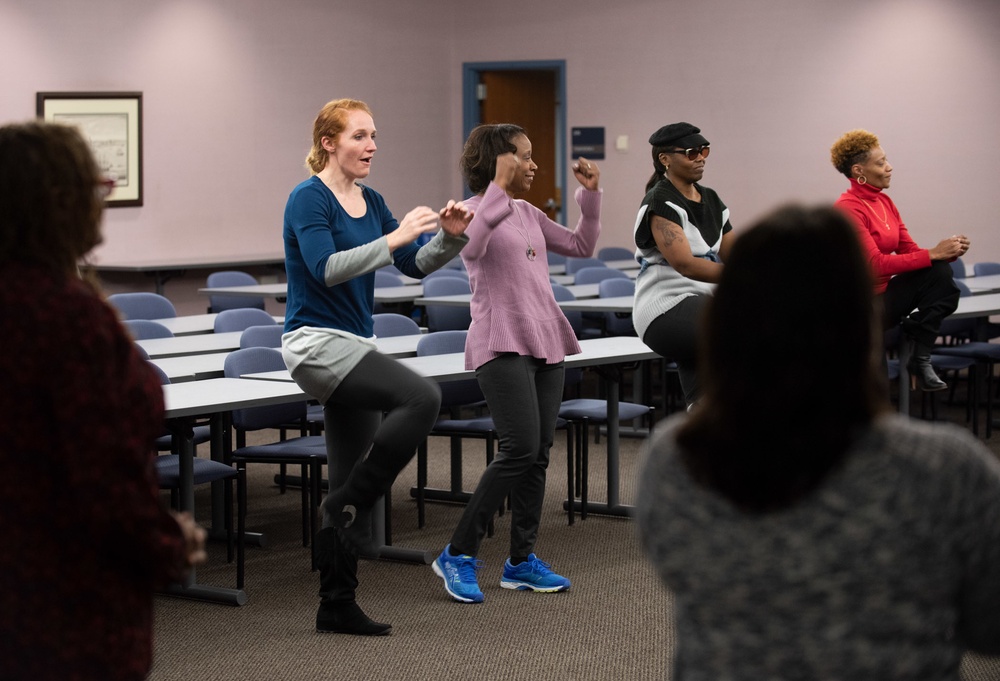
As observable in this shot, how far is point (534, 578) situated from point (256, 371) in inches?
60.7

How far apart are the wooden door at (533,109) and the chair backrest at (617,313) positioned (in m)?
5.26

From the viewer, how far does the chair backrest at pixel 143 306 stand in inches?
285

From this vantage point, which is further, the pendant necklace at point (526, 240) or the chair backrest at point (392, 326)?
the chair backrest at point (392, 326)

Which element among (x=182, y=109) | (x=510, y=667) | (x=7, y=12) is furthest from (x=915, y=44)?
(x=510, y=667)

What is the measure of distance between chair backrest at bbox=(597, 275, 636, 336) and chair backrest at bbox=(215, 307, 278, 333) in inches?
86.0

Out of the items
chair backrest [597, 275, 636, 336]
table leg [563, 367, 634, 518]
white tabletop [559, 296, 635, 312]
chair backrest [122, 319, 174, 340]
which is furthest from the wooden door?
table leg [563, 367, 634, 518]

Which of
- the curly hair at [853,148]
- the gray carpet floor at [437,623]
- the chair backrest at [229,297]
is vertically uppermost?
the curly hair at [853,148]

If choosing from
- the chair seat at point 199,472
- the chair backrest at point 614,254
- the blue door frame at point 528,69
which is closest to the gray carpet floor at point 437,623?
the chair seat at point 199,472

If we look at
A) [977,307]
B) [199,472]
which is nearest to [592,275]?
[977,307]

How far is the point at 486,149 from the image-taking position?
4.00 meters

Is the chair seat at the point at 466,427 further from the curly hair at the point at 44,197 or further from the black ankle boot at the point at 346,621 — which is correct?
the curly hair at the point at 44,197

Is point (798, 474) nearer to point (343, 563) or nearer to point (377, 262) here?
point (377, 262)

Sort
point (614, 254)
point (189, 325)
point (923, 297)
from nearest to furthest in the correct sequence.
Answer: point (923, 297), point (189, 325), point (614, 254)

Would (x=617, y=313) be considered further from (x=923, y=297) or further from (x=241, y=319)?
(x=923, y=297)
